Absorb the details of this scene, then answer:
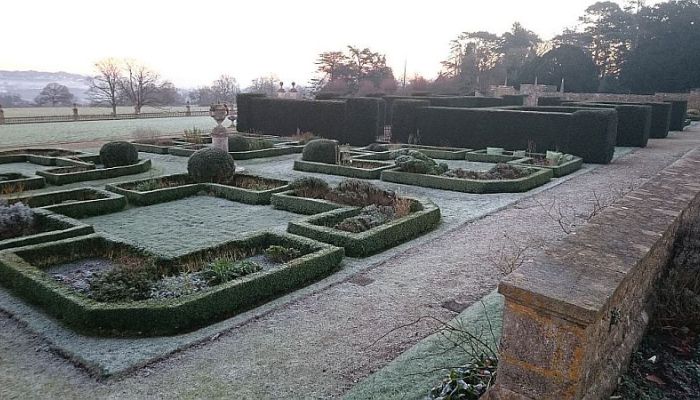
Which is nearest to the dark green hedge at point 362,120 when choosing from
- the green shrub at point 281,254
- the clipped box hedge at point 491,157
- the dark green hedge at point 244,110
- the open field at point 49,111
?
the clipped box hedge at point 491,157

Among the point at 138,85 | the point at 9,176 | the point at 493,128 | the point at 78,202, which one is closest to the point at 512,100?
the point at 493,128

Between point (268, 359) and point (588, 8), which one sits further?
point (588, 8)

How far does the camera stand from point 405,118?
19797 mm

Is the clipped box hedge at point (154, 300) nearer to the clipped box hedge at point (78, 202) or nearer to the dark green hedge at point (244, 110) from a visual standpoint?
the clipped box hedge at point (78, 202)

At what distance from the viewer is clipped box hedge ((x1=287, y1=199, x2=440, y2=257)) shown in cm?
716

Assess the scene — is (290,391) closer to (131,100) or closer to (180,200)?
(180,200)

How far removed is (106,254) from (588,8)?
181 ft

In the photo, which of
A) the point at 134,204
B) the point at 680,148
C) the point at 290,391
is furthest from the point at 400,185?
the point at 680,148

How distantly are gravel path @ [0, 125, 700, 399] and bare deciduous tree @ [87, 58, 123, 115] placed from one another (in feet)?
171

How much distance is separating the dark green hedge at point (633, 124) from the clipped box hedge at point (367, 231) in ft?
44.8

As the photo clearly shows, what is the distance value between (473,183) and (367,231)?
4.88 meters

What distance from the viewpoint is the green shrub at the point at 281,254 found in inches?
265

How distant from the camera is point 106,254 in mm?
7090

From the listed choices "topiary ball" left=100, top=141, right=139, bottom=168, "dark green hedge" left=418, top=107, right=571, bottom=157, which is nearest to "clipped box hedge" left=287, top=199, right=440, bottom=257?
"topiary ball" left=100, top=141, right=139, bottom=168
